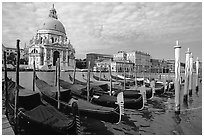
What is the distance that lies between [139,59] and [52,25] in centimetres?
1879

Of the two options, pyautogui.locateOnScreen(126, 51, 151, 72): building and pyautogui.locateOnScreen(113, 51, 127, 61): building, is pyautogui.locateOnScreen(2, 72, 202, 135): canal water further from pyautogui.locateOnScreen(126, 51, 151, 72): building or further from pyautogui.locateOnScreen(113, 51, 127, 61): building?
pyautogui.locateOnScreen(113, 51, 127, 61): building

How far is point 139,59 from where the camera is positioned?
38.0 m

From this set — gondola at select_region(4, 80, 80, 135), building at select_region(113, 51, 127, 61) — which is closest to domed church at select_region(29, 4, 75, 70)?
building at select_region(113, 51, 127, 61)

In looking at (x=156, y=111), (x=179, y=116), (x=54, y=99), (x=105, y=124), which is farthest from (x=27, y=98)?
(x=179, y=116)

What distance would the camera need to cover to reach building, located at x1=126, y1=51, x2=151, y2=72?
36781 millimetres

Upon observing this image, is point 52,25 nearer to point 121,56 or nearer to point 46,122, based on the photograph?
point 121,56

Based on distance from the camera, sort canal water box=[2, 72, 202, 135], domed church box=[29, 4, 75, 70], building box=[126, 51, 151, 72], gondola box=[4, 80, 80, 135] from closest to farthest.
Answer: gondola box=[4, 80, 80, 135], canal water box=[2, 72, 202, 135], domed church box=[29, 4, 75, 70], building box=[126, 51, 151, 72]

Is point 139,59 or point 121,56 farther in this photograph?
point 121,56

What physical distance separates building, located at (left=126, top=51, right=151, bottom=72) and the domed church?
12054 millimetres

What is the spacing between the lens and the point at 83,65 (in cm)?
4069

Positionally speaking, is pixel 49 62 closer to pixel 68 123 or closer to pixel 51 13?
pixel 51 13

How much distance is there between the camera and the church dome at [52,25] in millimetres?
32594

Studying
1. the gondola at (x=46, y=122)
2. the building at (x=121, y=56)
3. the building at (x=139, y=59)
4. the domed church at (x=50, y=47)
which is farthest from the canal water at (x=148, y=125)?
the building at (x=121, y=56)

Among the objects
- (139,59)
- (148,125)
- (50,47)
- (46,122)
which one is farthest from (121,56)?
(46,122)
